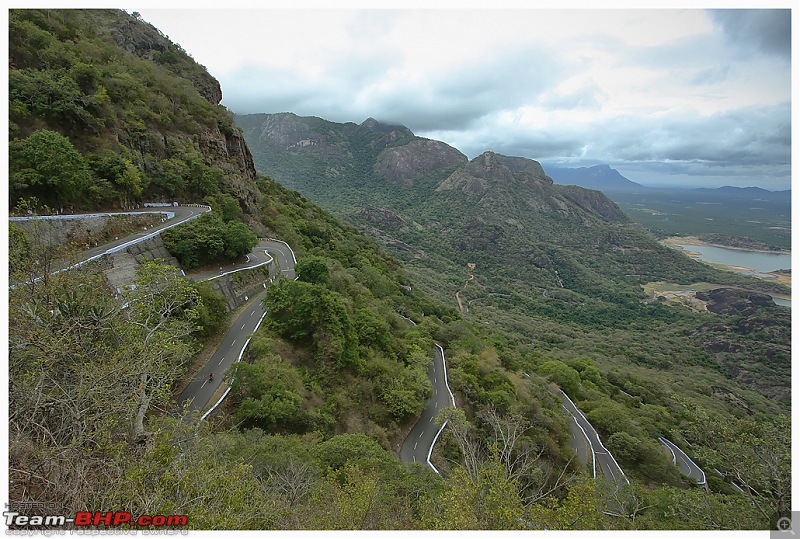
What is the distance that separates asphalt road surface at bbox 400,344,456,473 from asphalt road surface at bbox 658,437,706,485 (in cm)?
2343

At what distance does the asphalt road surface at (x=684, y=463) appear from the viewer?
33403 mm

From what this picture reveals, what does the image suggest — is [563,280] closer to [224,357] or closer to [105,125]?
[224,357]

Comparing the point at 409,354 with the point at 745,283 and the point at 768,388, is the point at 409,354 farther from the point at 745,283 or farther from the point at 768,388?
the point at 745,283

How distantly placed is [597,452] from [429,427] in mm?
17889

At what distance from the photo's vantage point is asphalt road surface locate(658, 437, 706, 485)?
3340 centimetres

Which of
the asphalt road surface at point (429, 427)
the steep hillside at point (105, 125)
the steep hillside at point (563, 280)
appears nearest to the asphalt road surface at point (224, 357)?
the steep hillside at point (105, 125)

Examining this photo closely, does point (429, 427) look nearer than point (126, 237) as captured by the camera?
Yes

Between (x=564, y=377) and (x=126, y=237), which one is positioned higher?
(x=126, y=237)

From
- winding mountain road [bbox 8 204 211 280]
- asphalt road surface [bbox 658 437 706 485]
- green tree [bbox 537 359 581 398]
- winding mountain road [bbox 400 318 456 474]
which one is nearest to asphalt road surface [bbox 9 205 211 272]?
winding mountain road [bbox 8 204 211 280]

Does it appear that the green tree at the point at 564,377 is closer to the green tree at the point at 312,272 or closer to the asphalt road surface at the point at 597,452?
the asphalt road surface at the point at 597,452

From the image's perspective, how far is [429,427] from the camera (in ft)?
82.5

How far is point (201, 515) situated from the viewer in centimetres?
738

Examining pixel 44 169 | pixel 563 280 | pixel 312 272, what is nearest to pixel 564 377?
pixel 312 272

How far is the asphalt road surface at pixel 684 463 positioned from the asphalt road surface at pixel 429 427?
76.9ft
